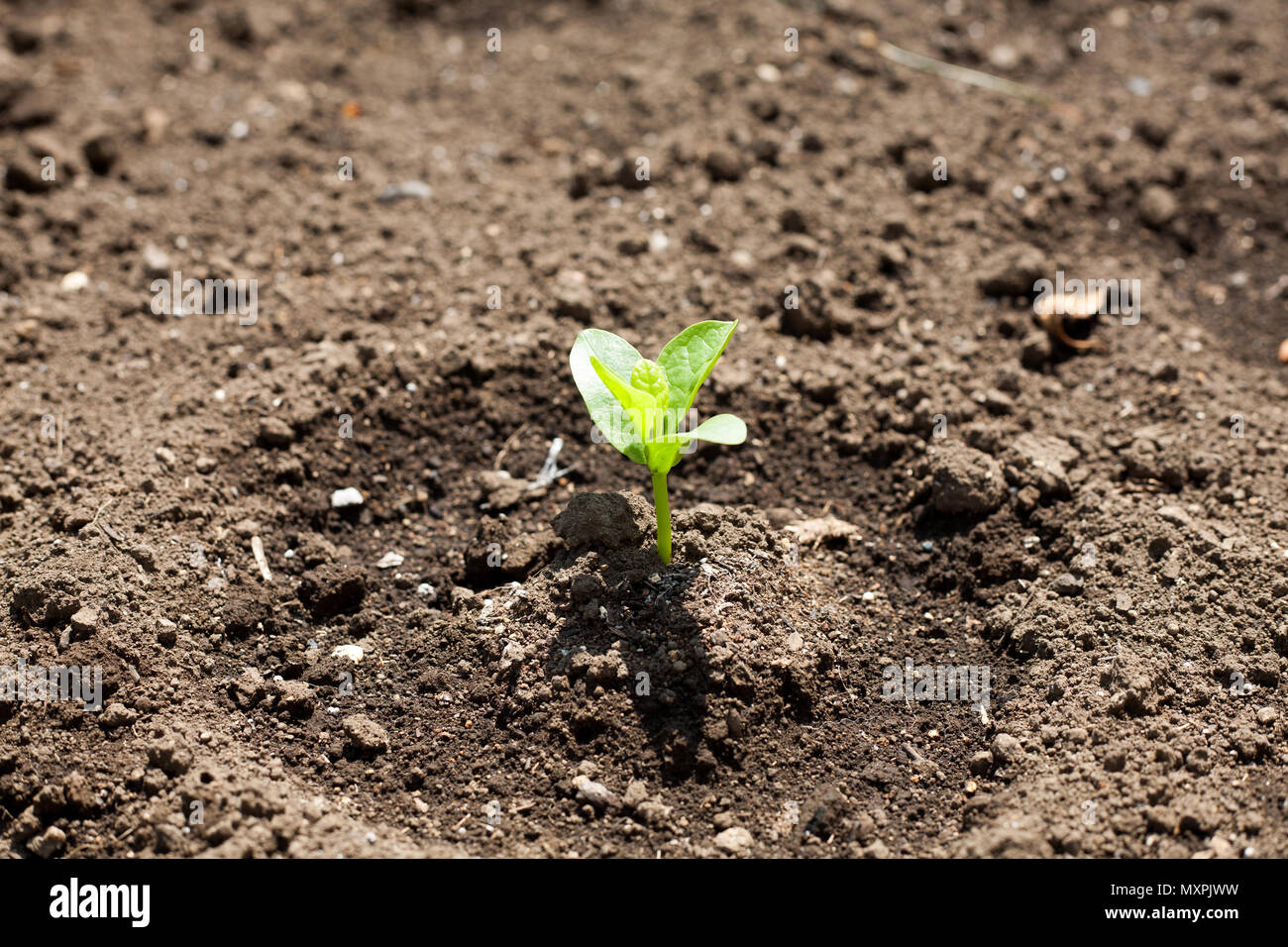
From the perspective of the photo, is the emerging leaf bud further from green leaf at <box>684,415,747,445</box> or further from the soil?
the soil

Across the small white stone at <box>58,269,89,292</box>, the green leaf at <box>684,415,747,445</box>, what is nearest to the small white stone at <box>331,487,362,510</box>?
the green leaf at <box>684,415,747,445</box>

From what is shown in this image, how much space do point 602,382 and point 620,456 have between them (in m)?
0.68

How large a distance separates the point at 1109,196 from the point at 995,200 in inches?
17.7

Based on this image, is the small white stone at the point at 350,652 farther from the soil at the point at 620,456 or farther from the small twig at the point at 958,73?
the small twig at the point at 958,73

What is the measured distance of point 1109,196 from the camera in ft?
13.1

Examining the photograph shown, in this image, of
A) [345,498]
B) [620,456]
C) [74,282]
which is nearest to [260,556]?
[345,498]

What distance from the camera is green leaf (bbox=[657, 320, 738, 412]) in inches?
101

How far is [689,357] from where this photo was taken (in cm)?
259

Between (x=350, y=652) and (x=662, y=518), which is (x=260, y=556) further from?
(x=662, y=518)

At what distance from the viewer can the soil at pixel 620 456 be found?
2.48 meters

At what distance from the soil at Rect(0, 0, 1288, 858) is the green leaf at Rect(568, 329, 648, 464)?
0.34m
